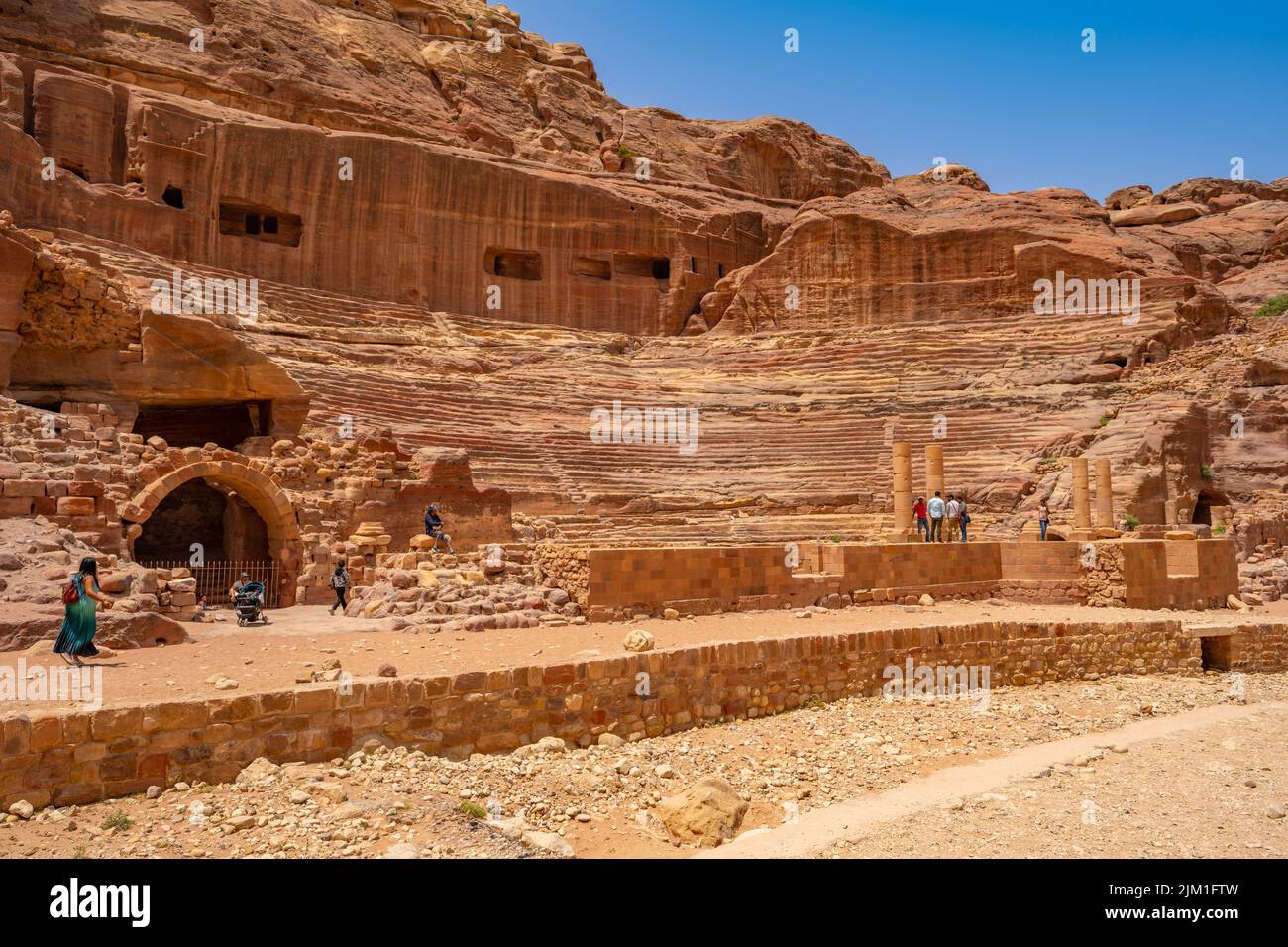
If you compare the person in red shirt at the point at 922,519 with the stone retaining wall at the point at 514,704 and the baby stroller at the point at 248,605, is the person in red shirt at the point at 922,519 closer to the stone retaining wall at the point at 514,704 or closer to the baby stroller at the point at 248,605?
the stone retaining wall at the point at 514,704

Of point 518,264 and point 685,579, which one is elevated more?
point 518,264

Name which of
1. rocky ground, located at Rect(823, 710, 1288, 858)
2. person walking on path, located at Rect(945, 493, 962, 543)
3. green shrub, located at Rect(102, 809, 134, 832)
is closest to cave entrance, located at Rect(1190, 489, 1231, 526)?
person walking on path, located at Rect(945, 493, 962, 543)

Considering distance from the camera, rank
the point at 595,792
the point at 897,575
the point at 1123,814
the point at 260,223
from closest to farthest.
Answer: the point at 595,792 → the point at 1123,814 → the point at 897,575 → the point at 260,223

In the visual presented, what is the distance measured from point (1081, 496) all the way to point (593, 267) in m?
22.2

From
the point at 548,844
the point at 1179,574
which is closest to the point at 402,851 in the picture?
the point at 548,844

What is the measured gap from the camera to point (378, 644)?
32.3 ft

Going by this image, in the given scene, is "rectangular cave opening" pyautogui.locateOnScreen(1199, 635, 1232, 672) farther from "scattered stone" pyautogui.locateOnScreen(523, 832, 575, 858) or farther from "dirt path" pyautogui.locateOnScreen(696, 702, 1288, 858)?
"scattered stone" pyautogui.locateOnScreen(523, 832, 575, 858)

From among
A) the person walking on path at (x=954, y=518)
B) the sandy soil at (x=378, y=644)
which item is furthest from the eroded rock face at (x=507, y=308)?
the sandy soil at (x=378, y=644)

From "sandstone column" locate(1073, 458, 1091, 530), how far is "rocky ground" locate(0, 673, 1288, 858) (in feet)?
33.2

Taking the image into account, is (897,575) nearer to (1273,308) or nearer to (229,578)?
(229,578)

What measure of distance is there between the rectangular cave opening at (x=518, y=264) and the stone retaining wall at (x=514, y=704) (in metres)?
27.3

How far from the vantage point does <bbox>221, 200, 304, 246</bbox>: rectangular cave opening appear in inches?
1196

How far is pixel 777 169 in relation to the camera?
5088 cm
